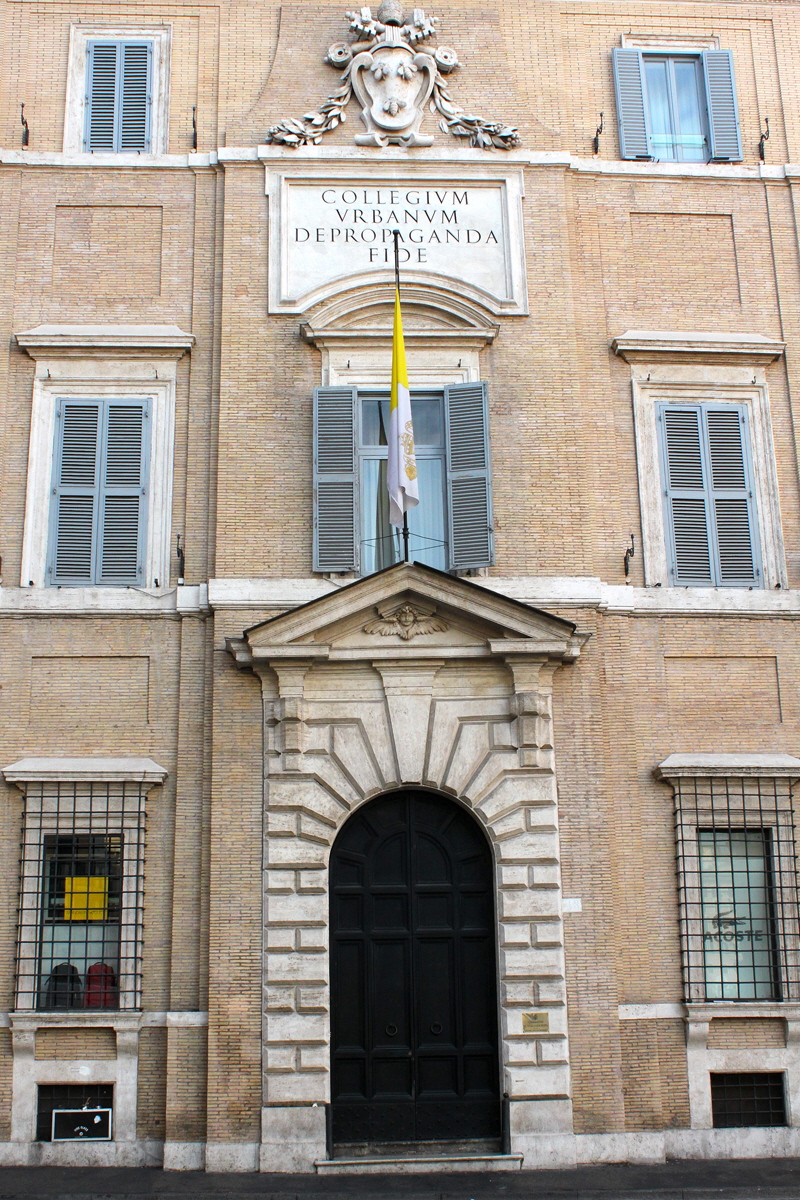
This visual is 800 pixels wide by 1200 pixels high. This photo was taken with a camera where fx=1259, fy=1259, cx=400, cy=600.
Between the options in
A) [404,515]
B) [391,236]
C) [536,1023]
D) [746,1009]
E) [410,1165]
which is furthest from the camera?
[391,236]

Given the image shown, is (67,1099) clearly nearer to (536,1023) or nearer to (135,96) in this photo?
(536,1023)

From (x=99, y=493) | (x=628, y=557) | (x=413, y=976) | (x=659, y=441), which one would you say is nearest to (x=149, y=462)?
(x=99, y=493)

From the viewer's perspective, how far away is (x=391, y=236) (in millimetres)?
12969

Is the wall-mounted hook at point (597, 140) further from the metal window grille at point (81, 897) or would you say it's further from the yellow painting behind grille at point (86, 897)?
the yellow painting behind grille at point (86, 897)

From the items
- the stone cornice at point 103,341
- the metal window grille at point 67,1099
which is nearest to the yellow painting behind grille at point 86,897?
the metal window grille at point 67,1099

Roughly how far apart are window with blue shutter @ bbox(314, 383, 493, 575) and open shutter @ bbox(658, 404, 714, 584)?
1947 mm

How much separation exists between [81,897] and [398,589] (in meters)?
4.01

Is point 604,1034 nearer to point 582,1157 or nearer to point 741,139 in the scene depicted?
point 582,1157

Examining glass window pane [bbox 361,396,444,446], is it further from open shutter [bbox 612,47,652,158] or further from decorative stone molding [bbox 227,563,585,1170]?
open shutter [bbox 612,47,652,158]

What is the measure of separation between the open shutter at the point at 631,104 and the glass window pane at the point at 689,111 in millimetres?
464

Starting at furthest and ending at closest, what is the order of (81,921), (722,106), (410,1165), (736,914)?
(722,106)
(736,914)
(81,921)
(410,1165)

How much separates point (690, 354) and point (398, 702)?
4.77 m

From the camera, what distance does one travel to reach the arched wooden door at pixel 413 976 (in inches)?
430

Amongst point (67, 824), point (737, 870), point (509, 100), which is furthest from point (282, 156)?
point (737, 870)
